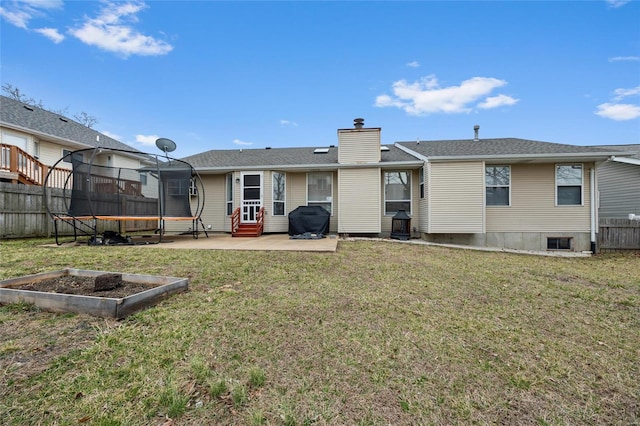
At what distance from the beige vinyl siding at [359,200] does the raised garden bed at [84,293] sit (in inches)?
288

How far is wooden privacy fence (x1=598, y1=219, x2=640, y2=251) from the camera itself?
31.3ft

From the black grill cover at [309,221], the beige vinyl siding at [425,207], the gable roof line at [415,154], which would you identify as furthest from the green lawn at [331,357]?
the gable roof line at [415,154]

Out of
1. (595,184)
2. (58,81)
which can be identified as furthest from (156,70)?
(595,184)

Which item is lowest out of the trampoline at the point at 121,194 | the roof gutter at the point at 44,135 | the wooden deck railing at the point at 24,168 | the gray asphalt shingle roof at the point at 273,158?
the trampoline at the point at 121,194

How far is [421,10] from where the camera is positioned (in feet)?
32.5

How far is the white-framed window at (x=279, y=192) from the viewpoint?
11227 millimetres

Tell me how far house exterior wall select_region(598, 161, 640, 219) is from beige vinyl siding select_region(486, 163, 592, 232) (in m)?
4.64

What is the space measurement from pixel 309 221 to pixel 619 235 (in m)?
10.7

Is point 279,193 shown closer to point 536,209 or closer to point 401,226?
point 401,226

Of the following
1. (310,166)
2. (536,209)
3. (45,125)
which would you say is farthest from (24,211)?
(536,209)

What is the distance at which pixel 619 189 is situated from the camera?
12.3 metres

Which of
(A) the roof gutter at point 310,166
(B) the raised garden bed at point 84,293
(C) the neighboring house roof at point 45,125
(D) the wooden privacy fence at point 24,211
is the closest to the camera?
(B) the raised garden bed at point 84,293

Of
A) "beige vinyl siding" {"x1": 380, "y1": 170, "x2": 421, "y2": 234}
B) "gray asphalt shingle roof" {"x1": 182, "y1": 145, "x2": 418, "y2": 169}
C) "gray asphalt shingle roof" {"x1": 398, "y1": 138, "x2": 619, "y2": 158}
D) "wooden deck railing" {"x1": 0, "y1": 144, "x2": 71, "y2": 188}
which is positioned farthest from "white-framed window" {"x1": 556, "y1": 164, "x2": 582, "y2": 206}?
"wooden deck railing" {"x1": 0, "y1": 144, "x2": 71, "y2": 188}

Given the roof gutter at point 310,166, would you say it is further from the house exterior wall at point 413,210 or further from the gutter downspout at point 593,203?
the gutter downspout at point 593,203
